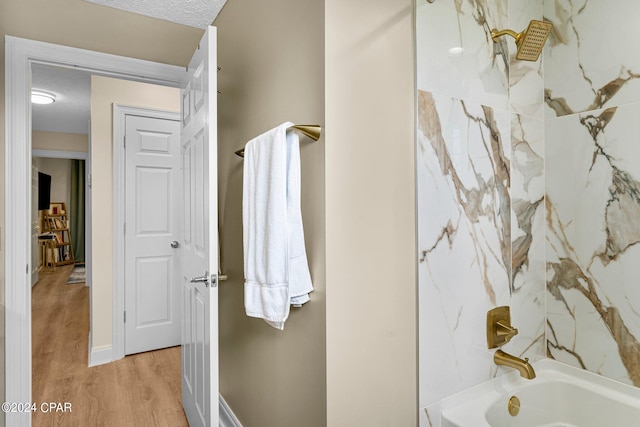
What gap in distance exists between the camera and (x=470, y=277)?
1.46 meters

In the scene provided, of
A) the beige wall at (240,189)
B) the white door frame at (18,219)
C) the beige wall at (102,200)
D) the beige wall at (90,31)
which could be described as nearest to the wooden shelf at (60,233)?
the beige wall at (102,200)

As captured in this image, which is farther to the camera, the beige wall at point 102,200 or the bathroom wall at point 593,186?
the beige wall at point 102,200

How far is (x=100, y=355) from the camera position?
10.1 ft

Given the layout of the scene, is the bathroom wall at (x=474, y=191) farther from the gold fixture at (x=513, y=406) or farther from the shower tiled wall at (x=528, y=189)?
the gold fixture at (x=513, y=406)

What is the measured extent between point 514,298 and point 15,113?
2509 mm

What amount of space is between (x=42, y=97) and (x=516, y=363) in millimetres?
5137

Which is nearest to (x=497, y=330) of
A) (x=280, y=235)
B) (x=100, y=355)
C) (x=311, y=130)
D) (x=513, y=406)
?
(x=513, y=406)

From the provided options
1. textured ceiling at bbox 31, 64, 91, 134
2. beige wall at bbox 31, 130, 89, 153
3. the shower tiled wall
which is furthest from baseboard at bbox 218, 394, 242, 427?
beige wall at bbox 31, 130, 89, 153

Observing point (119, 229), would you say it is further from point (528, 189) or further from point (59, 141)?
point (59, 141)

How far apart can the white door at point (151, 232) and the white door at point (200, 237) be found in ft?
4.12

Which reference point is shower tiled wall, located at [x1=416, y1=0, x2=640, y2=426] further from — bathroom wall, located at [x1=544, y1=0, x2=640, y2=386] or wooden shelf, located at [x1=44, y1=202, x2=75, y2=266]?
wooden shelf, located at [x1=44, y1=202, x2=75, y2=266]

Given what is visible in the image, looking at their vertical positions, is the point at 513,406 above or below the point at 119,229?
below

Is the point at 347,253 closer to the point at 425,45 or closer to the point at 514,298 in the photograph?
the point at 425,45

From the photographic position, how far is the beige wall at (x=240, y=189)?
1.19 meters
